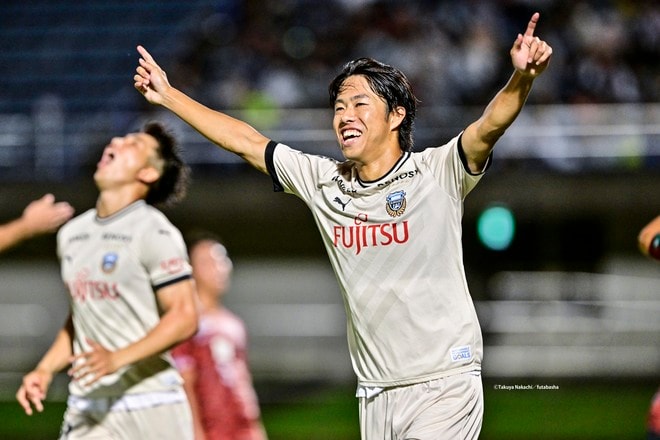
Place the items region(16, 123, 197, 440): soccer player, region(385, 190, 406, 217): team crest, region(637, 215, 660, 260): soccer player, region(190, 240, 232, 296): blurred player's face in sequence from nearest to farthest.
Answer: region(385, 190, 406, 217): team crest, region(637, 215, 660, 260): soccer player, region(16, 123, 197, 440): soccer player, region(190, 240, 232, 296): blurred player's face

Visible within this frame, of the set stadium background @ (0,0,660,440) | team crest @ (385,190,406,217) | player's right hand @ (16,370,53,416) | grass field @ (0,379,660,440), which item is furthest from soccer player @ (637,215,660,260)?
stadium background @ (0,0,660,440)

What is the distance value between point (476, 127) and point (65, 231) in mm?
2724

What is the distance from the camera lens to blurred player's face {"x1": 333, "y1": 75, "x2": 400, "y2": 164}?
541 cm

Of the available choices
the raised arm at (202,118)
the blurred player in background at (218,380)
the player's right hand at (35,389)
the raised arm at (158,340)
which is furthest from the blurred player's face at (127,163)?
the blurred player in background at (218,380)

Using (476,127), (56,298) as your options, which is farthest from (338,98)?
(56,298)

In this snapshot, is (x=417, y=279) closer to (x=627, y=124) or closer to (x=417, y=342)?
(x=417, y=342)

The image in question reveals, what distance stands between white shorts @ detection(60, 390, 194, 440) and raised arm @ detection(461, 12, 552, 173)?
7.65 feet

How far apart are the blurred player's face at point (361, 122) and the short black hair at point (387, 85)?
3 centimetres

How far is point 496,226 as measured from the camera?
16109 mm

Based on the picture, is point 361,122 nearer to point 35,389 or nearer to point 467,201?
point 35,389

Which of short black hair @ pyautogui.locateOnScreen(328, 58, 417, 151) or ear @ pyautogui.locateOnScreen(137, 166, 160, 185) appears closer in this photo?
short black hair @ pyautogui.locateOnScreen(328, 58, 417, 151)

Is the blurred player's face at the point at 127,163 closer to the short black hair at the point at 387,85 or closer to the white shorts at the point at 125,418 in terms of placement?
the white shorts at the point at 125,418

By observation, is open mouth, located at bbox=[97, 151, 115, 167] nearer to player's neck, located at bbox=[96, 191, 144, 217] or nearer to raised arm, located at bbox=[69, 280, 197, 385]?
player's neck, located at bbox=[96, 191, 144, 217]

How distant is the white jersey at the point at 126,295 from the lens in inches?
247
